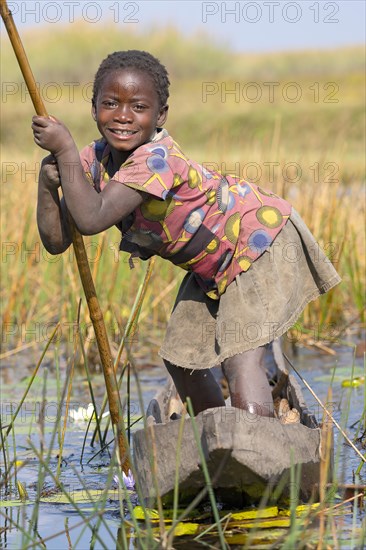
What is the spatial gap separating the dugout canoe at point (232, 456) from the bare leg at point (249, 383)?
213mm

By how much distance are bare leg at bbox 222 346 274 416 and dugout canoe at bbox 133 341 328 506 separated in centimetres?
21

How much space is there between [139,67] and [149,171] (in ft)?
1.12

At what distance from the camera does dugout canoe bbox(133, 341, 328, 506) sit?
269cm

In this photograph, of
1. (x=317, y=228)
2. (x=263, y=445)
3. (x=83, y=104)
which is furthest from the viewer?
(x=83, y=104)

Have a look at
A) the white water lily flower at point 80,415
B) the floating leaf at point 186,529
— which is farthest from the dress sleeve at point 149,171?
the white water lily flower at point 80,415

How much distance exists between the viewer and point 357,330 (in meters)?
6.32

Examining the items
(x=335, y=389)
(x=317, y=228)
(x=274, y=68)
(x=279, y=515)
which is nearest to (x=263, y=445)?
(x=279, y=515)

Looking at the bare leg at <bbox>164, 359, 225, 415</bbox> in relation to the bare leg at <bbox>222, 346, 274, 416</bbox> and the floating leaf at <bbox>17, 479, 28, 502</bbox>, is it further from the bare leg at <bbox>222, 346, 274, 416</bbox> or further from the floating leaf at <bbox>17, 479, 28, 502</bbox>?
the floating leaf at <bbox>17, 479, 28, 502</bbox>

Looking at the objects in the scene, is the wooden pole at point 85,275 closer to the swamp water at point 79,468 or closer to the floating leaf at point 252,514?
the swamp water at point 79,468

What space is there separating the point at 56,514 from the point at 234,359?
2.50 ft

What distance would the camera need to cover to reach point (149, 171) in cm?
294

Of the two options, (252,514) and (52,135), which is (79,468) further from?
(52,135)

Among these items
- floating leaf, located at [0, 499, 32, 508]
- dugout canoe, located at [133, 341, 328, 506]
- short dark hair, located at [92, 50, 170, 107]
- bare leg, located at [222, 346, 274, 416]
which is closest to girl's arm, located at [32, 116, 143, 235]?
short dark hair, located at [92, 50, 170, 107]

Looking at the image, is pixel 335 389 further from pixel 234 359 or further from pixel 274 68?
pixel 274 68
